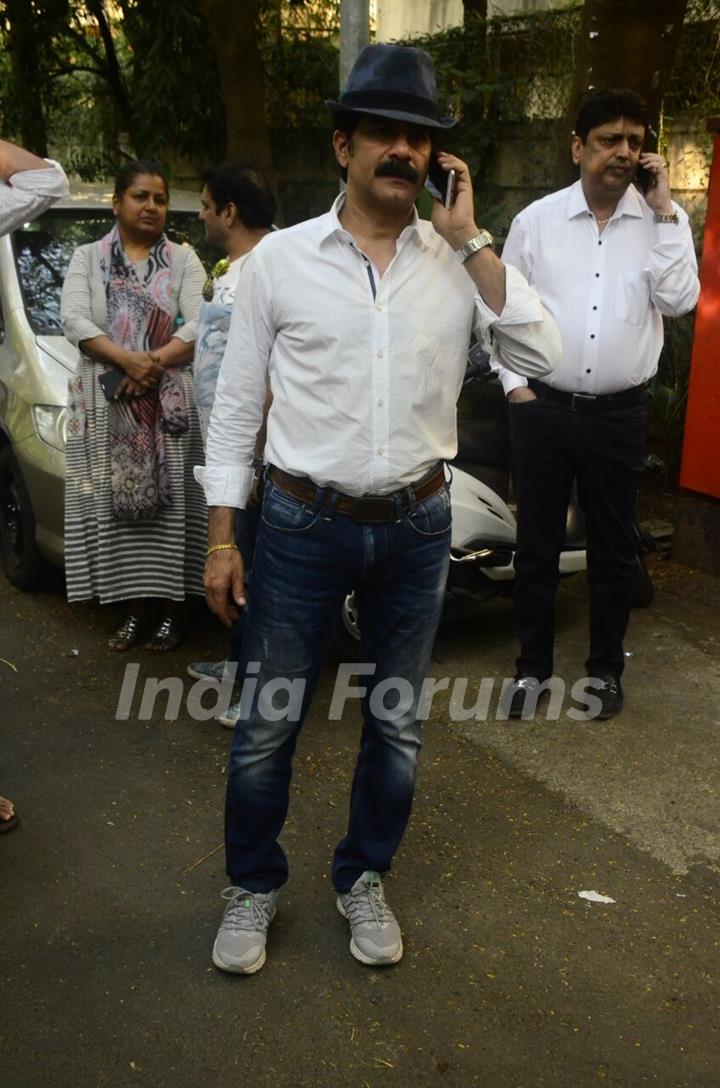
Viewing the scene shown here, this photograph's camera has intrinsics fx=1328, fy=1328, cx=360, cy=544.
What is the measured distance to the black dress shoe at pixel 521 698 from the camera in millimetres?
5043

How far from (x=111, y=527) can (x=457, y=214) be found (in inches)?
114

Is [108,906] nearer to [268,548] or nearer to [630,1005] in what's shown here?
[268,548]

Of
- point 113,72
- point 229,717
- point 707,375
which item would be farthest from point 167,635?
point 113,72

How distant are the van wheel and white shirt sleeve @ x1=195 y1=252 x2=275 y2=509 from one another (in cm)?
311

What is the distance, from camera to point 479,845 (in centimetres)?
409

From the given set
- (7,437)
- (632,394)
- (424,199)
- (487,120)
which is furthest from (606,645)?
(487,120)

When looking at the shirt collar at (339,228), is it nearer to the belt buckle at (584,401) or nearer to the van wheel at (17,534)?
the belt buckle at (584,401)

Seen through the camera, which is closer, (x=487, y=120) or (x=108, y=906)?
(x=108, y=906)

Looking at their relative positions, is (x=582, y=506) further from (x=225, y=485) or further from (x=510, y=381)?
(x=225, y=485)

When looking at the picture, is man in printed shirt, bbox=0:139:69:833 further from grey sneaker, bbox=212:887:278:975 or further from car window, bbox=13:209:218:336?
car window, bbox=13:209:218:336

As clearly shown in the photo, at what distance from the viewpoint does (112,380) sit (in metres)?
5.45

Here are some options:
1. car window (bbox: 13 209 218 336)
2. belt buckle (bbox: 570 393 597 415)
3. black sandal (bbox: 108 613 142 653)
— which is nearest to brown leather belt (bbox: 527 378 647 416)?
belt buckle (bbox: 570 393 597 415)

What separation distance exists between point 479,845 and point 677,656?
1.93 m

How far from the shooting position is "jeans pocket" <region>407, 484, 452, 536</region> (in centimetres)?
323
